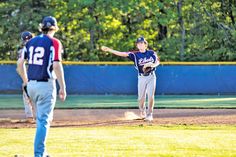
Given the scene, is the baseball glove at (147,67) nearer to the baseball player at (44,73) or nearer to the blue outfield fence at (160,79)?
the baseball player at (44,73)

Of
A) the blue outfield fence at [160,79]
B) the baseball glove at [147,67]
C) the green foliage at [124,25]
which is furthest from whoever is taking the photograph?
the green foliage at [124,25]

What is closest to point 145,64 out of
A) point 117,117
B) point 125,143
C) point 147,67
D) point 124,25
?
point 147,67

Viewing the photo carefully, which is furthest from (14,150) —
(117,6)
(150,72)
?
(117,6)

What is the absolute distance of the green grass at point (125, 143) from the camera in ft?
25.0

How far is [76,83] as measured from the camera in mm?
24672

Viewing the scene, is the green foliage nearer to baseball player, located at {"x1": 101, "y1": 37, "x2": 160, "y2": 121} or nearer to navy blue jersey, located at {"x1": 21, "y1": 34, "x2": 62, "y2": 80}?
baseball player, located at {"x1": 101, "y1": 37, "x2": 160, "y2": 121}

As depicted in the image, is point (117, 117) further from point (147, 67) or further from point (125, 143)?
point (125, 143)

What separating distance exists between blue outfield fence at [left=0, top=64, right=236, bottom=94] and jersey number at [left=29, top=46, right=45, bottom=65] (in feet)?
57.2

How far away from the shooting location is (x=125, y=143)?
8531mm

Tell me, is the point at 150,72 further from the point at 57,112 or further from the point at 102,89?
the point at 102,89

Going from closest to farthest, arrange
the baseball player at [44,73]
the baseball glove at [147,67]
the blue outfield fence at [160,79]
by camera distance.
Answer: the baseball player at [44,73], the baseball glove at [147,67], the blue outfield fence at [160,79]

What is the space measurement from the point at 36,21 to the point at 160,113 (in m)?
15.9

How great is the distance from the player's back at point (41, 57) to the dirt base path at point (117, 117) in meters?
5.02

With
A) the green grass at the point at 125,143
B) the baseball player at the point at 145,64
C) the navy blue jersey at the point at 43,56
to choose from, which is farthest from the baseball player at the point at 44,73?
the baseball player at the point at 145,64
